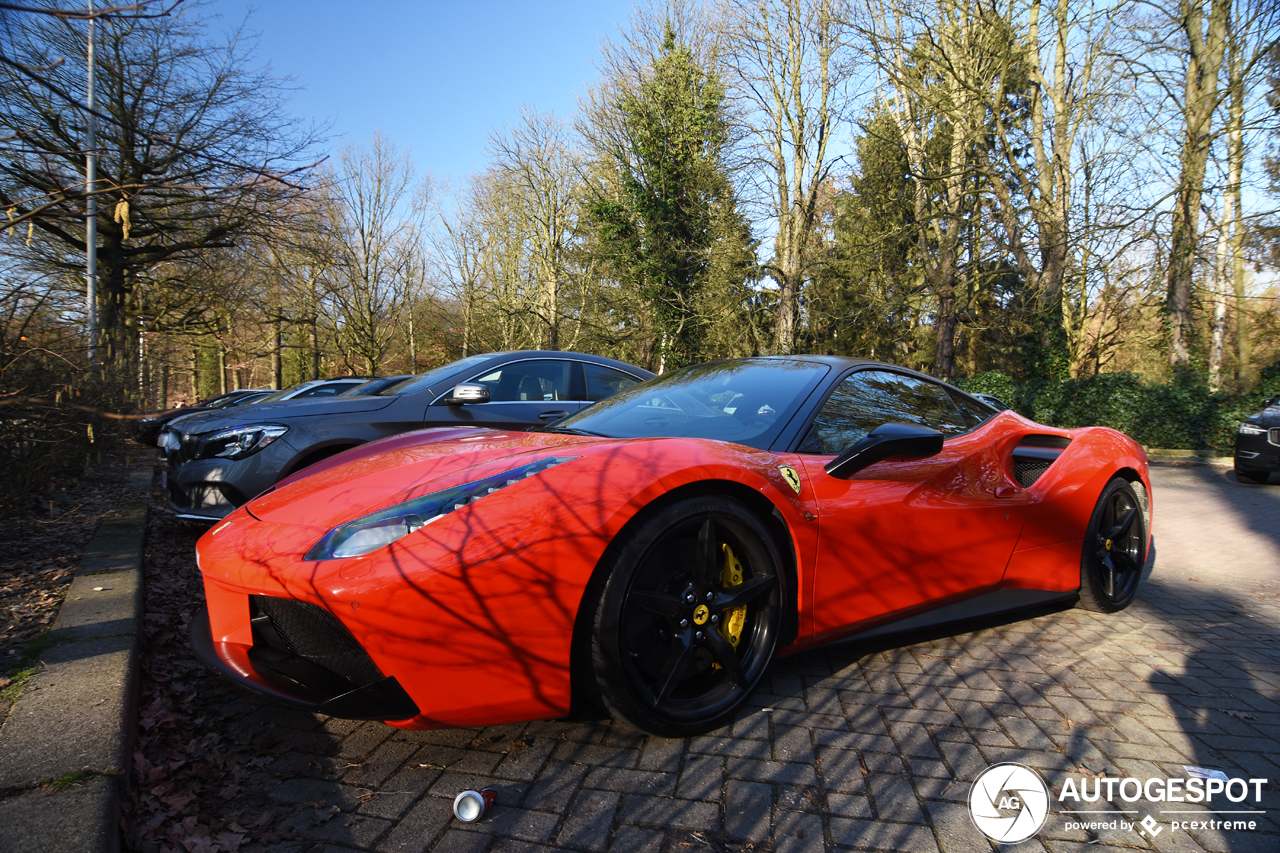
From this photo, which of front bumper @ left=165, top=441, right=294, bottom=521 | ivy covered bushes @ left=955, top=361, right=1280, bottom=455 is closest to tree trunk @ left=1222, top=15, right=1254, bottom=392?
ivy covered bushes @ left=955, top=361, right=1280, bottom=455

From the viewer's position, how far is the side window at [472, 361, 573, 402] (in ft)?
18.0

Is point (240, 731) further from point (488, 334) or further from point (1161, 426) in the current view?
point (488, 334)

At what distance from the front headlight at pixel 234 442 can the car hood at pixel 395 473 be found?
1.87 m

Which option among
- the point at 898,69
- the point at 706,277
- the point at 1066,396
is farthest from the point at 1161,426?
the point at 706,277

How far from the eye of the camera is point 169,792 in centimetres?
190

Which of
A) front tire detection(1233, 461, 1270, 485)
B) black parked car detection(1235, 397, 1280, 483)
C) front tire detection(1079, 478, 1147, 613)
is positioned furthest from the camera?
front tire detection(1233, 461, 1270, 485)

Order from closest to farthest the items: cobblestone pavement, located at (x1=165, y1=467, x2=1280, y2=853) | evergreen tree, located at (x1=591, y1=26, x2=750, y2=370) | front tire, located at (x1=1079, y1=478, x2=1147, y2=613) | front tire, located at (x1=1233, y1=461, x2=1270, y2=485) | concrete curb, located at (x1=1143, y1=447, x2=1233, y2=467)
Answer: cobblestone pavement, located at (x1=165, y1=467, x2=1280, y2=853), front tire, located at (x1=1079, y1=478, x2=1147, y2=613), front tire, located at (x1=1233, y1=461, x2=1270, y2=485), concrete curb, located at (x1=1143, y1=447, x2=1233, y2=467), evergreen tree, located at (x1=591, y1=26, x2=750, y2=370)

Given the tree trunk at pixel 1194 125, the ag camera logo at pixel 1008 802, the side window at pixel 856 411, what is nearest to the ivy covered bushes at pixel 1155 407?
the tree trunk at pixel 1194 125

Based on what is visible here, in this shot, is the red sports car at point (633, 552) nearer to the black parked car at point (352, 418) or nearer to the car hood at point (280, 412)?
the black parked car at point (352, 418)

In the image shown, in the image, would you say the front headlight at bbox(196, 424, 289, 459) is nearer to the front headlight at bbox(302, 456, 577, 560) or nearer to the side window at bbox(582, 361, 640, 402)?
the side window at bbox(582, 361, 640, 402)

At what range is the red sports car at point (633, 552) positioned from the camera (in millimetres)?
1858

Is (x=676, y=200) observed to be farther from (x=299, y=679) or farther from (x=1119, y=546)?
(x=299, y=679)

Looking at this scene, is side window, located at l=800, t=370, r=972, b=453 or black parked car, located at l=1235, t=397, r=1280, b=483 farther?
black parked car, located at l=1235, t=397, r=1280, b=483

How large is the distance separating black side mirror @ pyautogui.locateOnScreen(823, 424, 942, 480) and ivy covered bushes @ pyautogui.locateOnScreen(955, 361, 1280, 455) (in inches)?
481
